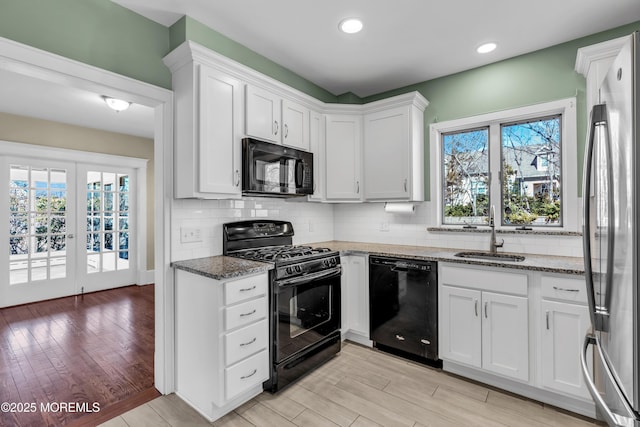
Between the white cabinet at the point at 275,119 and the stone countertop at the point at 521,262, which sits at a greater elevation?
the white cabinet at the point at 275,119

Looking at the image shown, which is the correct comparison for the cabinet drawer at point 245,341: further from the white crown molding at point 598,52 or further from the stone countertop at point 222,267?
the white crown molding at point 598,52

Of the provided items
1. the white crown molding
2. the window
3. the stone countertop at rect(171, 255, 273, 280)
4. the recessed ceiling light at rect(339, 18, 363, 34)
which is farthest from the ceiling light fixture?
the white crown molding

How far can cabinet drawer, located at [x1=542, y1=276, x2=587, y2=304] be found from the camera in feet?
6.47

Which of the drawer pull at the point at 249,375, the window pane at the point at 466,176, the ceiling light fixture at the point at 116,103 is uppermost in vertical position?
the ceiling light fixture at the point at 116,103

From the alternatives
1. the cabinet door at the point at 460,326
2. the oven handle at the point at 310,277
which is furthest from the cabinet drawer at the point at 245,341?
the cabinet door at the point at 460,326

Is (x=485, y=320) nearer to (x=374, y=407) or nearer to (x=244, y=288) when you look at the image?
(x=374, y=407)

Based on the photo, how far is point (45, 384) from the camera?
2.37 m

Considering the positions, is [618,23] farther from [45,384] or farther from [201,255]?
[45,384]

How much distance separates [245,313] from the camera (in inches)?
80.0

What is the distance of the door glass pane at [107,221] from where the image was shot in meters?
5.05

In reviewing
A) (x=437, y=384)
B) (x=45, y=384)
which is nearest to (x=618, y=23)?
(x=437, y=384)

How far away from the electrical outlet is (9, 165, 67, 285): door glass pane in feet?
12.1

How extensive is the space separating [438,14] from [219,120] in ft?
5.82

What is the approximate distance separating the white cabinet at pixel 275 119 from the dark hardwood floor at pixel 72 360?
2.17 m
